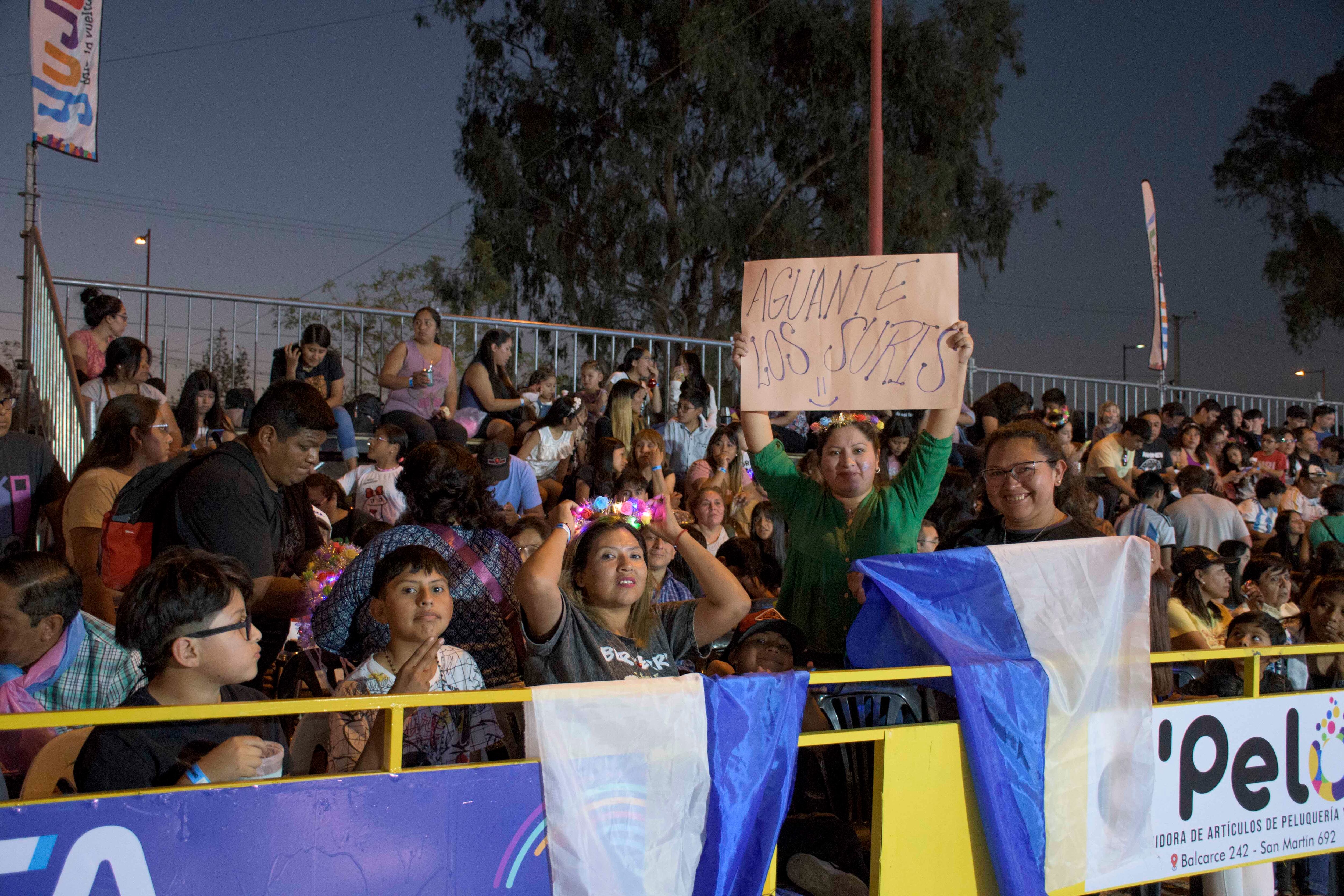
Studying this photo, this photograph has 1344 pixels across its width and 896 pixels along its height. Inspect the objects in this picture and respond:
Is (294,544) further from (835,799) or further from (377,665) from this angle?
(835,799)

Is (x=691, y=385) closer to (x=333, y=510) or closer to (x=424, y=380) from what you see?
(x=424, y=380)

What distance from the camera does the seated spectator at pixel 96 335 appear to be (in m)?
7.12

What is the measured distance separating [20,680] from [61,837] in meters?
1.80

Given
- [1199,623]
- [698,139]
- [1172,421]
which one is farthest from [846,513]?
[698,139]

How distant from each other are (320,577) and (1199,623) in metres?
4.89

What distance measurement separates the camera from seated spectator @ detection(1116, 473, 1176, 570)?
27.4 ft

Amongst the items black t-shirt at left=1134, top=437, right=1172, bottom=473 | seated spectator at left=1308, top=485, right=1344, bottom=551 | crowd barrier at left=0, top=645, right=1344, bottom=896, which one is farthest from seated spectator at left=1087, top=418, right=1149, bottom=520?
crowd barrier at left=0, top=645, right=1344, bottom=896

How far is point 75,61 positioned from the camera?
26.5 feet

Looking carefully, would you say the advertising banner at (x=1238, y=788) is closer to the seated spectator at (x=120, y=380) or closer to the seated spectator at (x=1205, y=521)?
the seated spectator at (x=1205, y=521)

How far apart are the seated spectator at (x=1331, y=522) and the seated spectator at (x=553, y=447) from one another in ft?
22.3

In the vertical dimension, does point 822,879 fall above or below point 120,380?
below

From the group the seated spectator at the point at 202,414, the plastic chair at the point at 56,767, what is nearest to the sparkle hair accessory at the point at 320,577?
the plastic chair at the point at 56,767

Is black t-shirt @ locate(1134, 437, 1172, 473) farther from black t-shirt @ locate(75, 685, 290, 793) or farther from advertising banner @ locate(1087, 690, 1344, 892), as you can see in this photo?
black t-shirt @ locate(75, 685, 290, 793)

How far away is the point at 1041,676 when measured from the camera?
3.05 m
